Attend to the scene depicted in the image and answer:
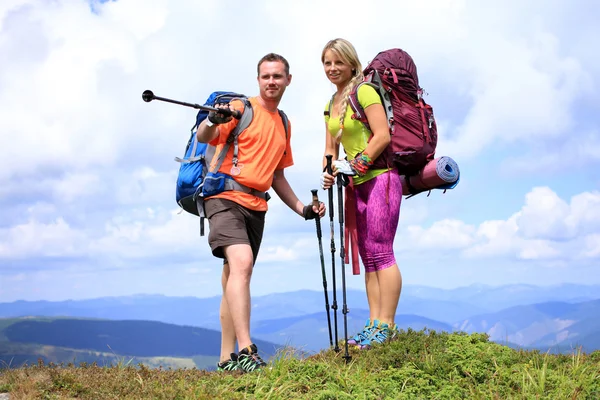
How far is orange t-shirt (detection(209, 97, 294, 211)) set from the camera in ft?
27.1

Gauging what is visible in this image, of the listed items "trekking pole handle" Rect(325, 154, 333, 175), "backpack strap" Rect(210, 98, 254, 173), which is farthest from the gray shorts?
"trekking pole handle" Rect(325, 154, 333, 175)

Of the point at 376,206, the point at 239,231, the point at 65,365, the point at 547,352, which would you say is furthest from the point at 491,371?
the point at 65,365

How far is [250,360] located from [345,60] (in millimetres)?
3962

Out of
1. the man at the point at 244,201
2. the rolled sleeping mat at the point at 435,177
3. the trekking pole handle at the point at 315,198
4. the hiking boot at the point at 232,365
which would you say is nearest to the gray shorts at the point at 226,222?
the man at the point at 244,201

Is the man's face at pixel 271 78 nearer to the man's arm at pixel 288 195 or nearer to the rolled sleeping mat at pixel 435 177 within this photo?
the man's arm at pixel 288 195

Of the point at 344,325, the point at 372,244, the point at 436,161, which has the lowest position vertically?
the point at 344,325

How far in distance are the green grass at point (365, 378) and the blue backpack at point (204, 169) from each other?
6.64ft

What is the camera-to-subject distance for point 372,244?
28.9ft

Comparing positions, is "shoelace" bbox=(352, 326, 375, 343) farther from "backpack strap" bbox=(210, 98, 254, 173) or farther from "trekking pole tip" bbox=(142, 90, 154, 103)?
"trekking pole tip" bbox=(142, 90, 154, 103)

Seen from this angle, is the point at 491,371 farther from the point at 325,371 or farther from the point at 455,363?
the point at 325,371

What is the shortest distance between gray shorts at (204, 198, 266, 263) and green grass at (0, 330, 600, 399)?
150cm

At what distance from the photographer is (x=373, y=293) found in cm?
893

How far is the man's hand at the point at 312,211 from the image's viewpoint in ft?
29.4

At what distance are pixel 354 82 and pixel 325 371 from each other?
3.69 metres
